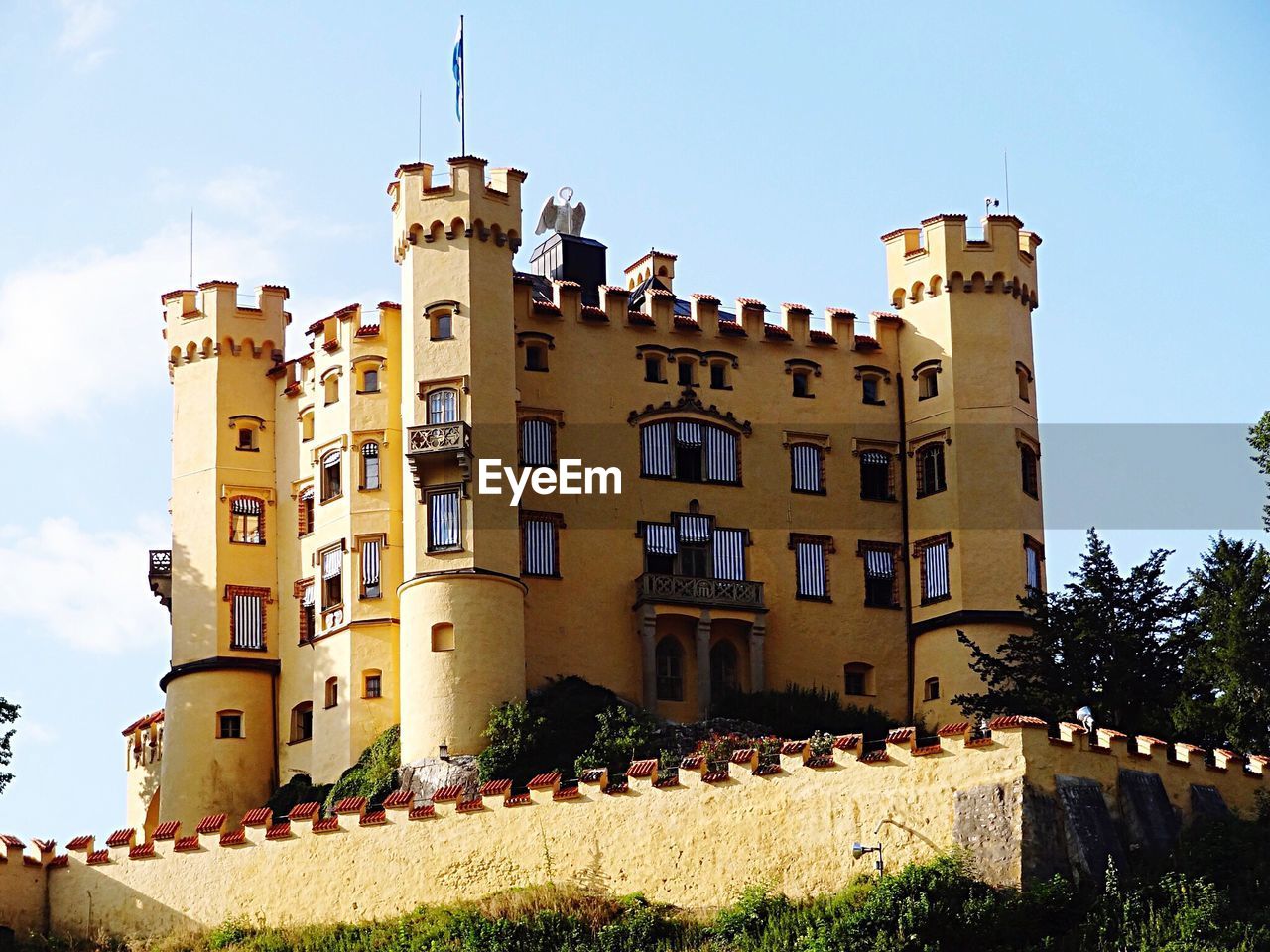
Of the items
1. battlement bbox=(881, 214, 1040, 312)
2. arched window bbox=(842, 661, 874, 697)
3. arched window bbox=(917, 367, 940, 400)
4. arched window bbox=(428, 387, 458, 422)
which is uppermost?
battlement bbox=(881, 214, 1040, 312)

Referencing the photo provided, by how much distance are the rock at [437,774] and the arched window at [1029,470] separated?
706 inches

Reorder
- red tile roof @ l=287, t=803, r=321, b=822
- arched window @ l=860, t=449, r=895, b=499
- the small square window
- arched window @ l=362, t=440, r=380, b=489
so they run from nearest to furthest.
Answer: red tile roof @ l=287, t=803, r=321, b=822
arched window @ l=362, t=440, r=380, b=489
the small square window
arched window @ l=860, t=449, r=895, b=499

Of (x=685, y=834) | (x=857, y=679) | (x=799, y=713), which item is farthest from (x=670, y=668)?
(x=685, y=834)

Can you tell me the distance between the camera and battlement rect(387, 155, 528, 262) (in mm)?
74125

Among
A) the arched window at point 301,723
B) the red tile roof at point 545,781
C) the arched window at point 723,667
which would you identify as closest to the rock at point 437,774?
the arched window at point 301,723

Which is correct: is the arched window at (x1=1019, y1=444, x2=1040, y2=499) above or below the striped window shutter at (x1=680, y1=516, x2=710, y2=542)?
above

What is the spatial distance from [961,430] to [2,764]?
26746mm

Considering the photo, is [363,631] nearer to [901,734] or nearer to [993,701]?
[993,701]

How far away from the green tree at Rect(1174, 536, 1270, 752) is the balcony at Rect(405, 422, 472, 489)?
60.5 feet

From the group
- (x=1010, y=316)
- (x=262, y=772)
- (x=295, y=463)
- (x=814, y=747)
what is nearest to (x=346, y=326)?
(x=295, y=463)

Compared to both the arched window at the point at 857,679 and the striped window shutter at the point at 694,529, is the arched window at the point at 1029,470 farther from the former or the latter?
the striped window shutter at the point at 694,529

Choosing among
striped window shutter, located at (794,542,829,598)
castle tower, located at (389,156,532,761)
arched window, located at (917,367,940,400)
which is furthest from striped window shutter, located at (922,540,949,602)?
castle tower, located at (389,156,532,761)

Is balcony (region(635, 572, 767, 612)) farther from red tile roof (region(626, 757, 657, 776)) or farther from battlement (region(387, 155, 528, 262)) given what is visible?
red tile roof (region(626, 757, 657, 776))

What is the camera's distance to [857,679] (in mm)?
76875
